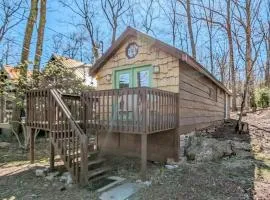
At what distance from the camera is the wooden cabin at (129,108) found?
5883mm

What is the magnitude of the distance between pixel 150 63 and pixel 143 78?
1.82 ft

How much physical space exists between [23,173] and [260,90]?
59.2 ft

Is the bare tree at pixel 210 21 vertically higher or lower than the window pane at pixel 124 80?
higher

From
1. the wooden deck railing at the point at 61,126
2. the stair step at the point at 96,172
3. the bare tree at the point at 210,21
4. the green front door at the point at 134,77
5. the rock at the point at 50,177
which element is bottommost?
the rock at the point at 50,177

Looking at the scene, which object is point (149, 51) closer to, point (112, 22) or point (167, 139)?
point (167, 139)

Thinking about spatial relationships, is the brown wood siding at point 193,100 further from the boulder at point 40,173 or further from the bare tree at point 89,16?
the bare tree at point 89,16

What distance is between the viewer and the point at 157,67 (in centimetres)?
774

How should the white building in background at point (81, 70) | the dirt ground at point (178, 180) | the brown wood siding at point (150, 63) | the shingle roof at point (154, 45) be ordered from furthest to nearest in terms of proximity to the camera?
1. the white building in background at point (81, 70)
2. the brown wood siding at point (150, 63)
3. the shingle roof at point (154, 45)
4. the dirt ground at point (178, 180)

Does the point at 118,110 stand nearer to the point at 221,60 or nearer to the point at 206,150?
the point at 206,150

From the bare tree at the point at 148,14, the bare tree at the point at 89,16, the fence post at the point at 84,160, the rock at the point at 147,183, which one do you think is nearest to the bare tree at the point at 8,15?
the bare tree at the point at 89,16

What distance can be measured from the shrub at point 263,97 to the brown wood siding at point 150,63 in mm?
14382

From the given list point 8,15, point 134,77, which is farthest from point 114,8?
point 134,77

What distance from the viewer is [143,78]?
8.19m

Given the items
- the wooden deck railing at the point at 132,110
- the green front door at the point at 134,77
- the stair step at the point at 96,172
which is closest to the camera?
the stair step at the point at 96,172
